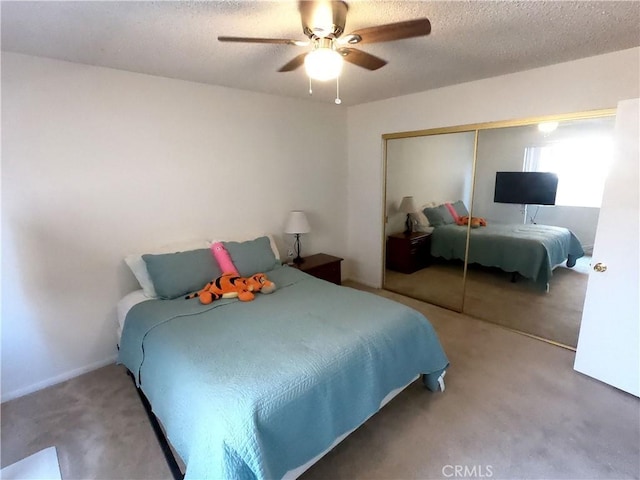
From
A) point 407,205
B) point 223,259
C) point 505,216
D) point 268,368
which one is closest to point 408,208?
point 407,205

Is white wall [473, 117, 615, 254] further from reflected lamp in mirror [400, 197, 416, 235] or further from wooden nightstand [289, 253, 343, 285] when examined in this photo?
wooden nightstand [289, 253, 343, 285]

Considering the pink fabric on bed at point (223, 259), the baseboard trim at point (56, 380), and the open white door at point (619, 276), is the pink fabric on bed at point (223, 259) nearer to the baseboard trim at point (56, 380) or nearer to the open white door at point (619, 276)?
the baseboard trim at point (56, 380)

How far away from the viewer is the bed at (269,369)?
1.31 m

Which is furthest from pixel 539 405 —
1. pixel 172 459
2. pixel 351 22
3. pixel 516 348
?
pixel 351 22

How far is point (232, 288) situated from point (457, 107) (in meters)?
2.75

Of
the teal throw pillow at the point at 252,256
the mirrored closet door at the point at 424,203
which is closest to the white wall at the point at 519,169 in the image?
the mirrored closet door at the point at 424,203

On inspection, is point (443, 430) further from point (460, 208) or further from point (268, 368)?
point (460, 208)

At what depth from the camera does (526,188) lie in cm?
285

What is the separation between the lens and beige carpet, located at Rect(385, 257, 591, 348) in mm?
2785

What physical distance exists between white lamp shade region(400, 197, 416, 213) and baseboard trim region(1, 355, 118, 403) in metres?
3.32

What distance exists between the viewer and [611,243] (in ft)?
7.07

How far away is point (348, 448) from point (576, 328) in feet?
7.71

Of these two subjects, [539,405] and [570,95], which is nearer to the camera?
[539,405]

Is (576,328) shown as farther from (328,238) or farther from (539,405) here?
(328,238)
